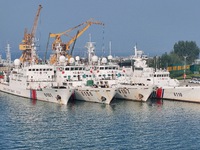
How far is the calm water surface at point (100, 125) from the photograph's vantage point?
46.4 metres

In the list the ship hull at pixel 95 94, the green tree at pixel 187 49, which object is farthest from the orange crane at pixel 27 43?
the green tree at pixel 187 49

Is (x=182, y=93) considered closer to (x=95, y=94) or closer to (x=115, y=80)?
(x=115, y=80)

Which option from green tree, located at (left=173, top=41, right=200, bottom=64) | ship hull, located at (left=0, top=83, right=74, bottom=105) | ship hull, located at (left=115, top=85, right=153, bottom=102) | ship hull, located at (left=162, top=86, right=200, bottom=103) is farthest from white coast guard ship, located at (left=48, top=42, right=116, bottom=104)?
green tree, located at (left=173, top=41, right=200, bottom=64)

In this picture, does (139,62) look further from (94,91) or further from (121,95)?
(94,91)

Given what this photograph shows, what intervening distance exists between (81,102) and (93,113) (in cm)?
1164

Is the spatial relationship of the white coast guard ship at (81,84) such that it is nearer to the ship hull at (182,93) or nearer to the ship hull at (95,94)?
the ship hull at (95,94)

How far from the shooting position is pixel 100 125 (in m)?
54.9

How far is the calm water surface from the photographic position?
46.4 meters

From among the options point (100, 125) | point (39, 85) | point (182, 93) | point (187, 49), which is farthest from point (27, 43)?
point (187, 49)

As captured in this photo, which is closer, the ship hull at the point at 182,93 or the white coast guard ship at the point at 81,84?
the white coast guard ship at the point at 81,84

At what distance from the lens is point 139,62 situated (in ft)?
277

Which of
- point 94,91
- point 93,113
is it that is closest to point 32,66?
point 94,91

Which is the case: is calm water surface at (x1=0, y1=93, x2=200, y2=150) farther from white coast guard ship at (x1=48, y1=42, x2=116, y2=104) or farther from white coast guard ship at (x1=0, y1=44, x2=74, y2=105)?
white coast guard ship at (x1=0, y1=44, x2=74, y2=105)

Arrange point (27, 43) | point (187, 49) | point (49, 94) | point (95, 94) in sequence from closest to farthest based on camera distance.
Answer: point (95, 94) → point (49, 94) → point (27, 43) → point (187, 49)
